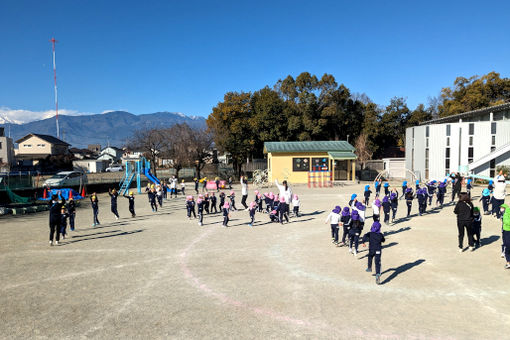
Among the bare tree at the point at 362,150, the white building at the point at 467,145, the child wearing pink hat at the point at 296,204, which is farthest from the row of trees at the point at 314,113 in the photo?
the child wearing pink hat at the point at 296,204

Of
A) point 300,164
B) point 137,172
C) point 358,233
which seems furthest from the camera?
point 300,164

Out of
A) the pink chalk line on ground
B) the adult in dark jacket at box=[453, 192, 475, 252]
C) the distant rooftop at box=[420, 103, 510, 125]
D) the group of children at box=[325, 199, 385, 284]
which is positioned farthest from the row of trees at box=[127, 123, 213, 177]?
the adult in dark jacket at box=[453, 192, 475, 252]

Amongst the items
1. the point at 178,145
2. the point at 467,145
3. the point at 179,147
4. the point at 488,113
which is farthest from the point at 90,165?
the point at 488,113

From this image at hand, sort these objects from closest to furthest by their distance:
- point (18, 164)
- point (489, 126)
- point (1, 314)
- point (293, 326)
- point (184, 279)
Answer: point (293, 326) < point (1, 314) < point (184, 279) < point (489, 126) < point (18, 164)

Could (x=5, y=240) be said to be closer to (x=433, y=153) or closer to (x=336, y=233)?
(x=336, y=233)

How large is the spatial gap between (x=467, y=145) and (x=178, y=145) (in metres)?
33.4

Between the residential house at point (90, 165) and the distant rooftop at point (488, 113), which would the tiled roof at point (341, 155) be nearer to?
the distant rooftop at point (488, 113)

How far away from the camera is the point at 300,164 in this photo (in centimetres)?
3628

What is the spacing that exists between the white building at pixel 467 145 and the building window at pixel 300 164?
1219cm

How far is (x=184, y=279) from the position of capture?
332 inches

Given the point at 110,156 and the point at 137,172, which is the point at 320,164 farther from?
the point at 110,156

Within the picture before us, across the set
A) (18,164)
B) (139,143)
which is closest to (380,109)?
(139,143)

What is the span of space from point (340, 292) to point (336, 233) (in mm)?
4154

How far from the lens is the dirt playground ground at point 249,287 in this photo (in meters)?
5.96
